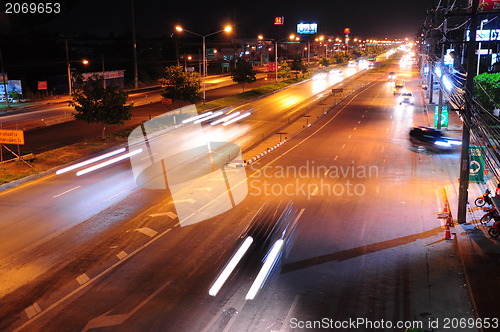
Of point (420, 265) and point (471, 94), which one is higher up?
point (471, 94)

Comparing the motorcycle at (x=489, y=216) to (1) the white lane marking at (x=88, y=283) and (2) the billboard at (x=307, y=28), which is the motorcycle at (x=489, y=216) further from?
(2) the billboard at (x=307, y=28)

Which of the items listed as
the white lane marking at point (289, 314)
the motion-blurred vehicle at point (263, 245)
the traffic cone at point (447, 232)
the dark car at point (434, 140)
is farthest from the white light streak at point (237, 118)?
the white lane marking at point (289, 314)

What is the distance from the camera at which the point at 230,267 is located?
545 inches

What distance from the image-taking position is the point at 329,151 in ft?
102

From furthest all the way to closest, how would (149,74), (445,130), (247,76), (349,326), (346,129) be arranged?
(149,74) < (247,76) < (346,129) < (445,130) < (349,326)

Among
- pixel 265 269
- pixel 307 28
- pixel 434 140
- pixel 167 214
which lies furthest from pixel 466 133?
pixel 307 28

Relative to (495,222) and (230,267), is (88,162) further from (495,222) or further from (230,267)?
(495,222)

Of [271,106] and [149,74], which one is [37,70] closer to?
[149,74]

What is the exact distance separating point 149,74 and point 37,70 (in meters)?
21.4

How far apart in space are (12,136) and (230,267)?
1764cm

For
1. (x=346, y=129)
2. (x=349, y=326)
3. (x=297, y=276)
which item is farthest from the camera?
(x=346, y=129)

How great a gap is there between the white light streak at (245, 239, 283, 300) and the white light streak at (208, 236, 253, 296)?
0.84 m

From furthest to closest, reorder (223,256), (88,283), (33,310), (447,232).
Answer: (447,232) → (223,256) → (88,283) → (33,310)

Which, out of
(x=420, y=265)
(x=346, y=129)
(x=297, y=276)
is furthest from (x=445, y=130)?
(x=297, y=276)
